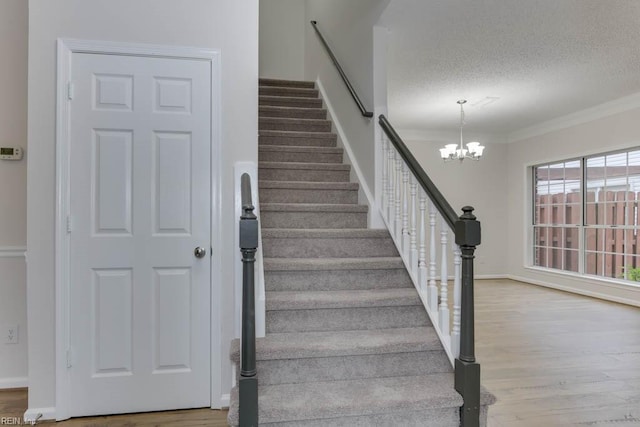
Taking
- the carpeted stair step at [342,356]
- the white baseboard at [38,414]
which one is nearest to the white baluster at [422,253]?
the carpeted stair step at [342,356]

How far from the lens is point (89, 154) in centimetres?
229

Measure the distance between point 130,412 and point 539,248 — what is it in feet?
22.1

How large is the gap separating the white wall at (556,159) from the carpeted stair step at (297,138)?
3972 millimetres

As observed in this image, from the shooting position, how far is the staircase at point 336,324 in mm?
1887

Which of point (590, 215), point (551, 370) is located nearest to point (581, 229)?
point (590, 215)

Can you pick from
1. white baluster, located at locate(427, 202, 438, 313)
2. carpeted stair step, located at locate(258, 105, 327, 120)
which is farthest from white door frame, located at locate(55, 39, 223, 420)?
carpeted stair step, located at locate(258, 105, 327, 120)

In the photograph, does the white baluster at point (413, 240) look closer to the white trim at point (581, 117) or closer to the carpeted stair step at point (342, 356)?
the carpeted stair step at point (342, 356)

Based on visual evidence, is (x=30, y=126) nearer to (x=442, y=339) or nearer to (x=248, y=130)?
(x=248, y=130)

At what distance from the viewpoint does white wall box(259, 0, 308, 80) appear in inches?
261

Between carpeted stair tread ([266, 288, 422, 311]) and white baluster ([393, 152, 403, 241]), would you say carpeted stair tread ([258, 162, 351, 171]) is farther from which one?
carpeted stair tread ([266, 288, 422, 311])

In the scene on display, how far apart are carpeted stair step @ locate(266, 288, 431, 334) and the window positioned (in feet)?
14.6

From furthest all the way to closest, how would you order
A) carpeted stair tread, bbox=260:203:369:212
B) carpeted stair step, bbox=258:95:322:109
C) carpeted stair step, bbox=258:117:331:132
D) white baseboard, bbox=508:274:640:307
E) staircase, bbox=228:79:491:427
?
white baseboard, bbox=508:274:640:307 < carpeted stair step, bbox=258:95:322:109 < carpeted stair step, bbox=258:117:331:132 < carpeted stair tread, bbox=260:203:369:212 < staircase, bbox=228:79:491:427

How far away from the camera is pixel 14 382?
2.63m

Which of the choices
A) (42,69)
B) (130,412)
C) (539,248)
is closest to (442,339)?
(130,412)
